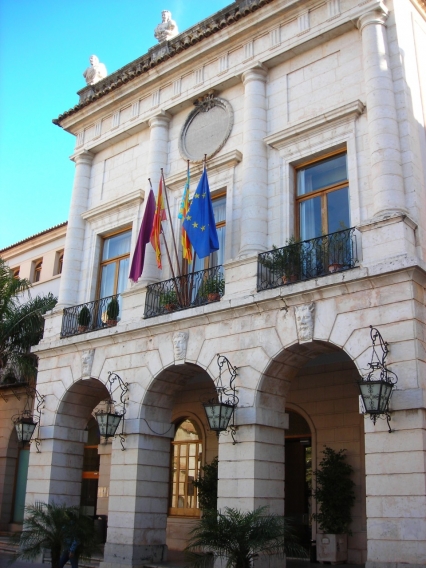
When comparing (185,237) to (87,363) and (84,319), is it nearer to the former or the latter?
(84,319)

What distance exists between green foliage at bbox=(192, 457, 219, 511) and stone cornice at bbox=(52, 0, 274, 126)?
34.5 ft

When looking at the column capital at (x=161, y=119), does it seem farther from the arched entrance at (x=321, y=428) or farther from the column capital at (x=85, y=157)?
the arched entrance at (x=321, y=428)

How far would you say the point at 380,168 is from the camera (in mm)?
12188

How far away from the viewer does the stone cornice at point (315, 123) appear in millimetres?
13309

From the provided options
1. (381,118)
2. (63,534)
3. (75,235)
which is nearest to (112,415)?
(63,534)

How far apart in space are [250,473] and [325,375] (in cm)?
416

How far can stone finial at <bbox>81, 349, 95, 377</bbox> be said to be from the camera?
627 inches

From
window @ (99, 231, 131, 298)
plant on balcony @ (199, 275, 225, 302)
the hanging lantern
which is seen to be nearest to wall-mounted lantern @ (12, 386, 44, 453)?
the hanging lantern

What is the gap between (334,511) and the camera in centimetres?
1367

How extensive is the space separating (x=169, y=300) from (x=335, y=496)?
18.0 ft

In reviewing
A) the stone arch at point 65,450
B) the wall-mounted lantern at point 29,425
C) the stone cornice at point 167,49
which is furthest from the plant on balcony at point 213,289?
the stone cornice at point 167,49

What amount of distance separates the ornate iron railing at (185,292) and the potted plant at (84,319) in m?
2.23

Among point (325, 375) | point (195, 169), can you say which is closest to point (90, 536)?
point (325, 375)

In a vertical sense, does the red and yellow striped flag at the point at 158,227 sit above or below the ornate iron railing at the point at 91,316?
above
